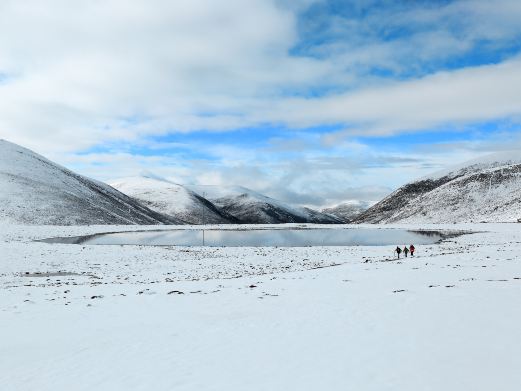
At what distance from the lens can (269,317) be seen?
18.2 m

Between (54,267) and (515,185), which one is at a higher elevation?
(515,185)

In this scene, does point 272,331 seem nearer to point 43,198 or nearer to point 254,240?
point 254,240

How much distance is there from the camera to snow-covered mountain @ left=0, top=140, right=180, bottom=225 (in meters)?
100

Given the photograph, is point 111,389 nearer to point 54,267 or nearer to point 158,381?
point 158,381

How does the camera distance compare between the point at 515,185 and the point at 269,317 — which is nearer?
the point at 269,317

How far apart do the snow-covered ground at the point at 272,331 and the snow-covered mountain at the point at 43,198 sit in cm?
7722

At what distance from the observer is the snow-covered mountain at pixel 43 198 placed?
100125 mm

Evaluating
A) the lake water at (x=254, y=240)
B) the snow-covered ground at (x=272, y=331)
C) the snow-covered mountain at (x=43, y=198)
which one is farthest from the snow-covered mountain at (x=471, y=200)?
the snow-covered ground at (x=272, y=331)

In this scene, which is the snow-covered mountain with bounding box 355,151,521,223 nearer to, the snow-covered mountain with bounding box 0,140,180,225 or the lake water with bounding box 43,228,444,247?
the lake water with bounding box 43,228,444,247

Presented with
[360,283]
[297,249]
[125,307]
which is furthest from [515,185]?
[125,307]

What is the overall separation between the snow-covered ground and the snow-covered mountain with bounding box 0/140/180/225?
3040 inches

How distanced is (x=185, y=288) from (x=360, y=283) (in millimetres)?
10439

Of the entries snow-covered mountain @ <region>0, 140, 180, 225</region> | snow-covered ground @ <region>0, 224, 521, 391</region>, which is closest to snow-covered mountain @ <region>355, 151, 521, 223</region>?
snow-covered mountain @ <region>0, 140, 180, 225</region>

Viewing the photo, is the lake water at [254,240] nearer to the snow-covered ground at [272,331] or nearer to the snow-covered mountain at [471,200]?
the snow-covered ground at [272,331]
